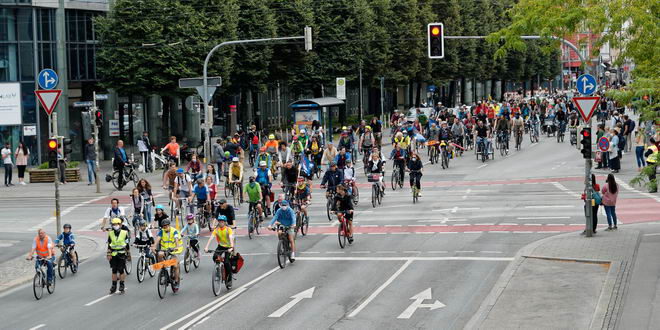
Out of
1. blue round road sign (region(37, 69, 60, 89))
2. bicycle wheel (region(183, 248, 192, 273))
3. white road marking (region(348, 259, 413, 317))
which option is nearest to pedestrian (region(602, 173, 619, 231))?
white road marking (region(348, 259, 413, 317))

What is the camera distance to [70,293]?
21.9 m

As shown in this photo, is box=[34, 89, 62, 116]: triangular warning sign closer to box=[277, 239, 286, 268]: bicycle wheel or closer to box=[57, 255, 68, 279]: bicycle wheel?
box=[57, 255, 68, 279]: bicycle wheel

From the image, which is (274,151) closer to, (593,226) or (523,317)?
(593,226)

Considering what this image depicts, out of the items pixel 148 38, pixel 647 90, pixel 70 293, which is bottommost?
pixel 70 293

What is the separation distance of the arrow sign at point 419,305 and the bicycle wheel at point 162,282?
15.4 ft

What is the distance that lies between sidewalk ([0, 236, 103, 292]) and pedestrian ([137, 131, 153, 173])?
17875 mm

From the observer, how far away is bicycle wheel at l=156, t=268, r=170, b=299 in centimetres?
2077

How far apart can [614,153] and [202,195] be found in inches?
693

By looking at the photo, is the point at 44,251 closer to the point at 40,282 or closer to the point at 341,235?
the point at 40,282

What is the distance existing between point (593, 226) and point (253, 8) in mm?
38141

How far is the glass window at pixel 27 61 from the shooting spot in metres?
53.4

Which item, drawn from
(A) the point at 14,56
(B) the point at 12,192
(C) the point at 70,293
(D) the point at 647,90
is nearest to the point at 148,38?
(A) the point at 14,56

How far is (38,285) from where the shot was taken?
70.7 feet

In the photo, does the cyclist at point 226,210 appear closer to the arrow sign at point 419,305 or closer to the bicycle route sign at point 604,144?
the arrow sign at point 419,305
